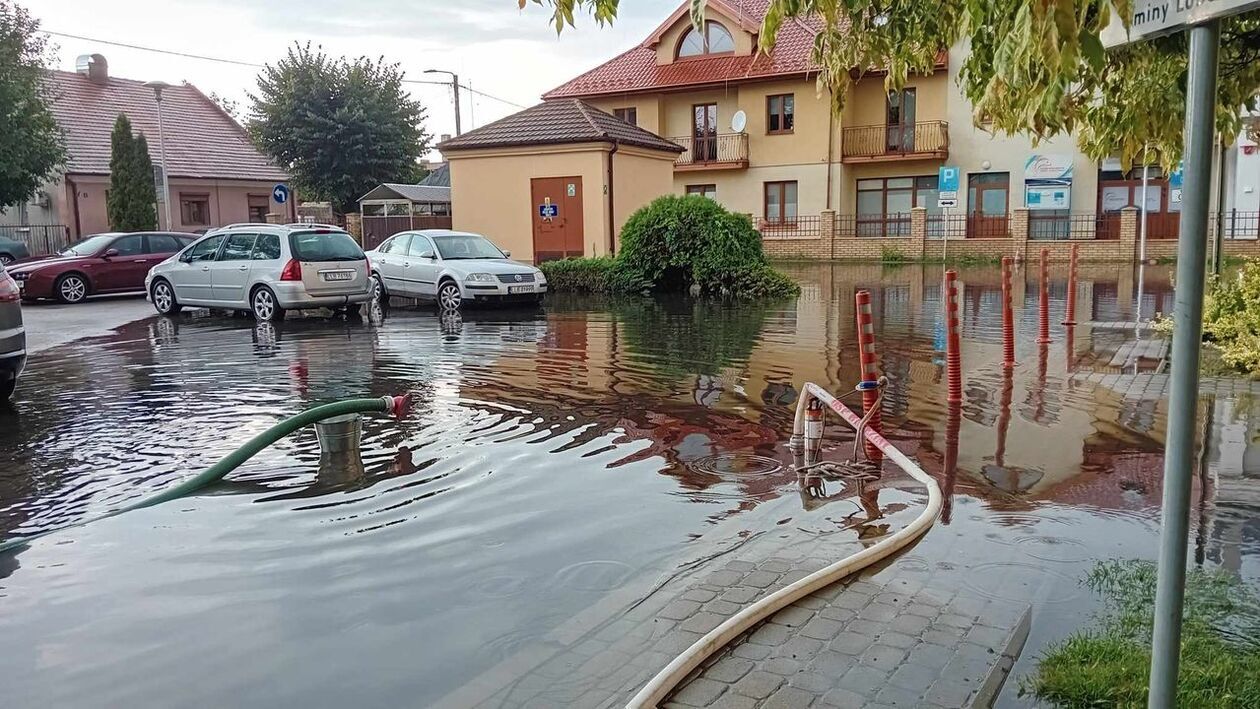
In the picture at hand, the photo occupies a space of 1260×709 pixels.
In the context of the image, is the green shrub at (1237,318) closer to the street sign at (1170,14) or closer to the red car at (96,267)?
the street sign at (1170,14)

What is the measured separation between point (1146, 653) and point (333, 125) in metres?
44.2

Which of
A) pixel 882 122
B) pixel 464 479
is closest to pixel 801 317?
pixel 464 479

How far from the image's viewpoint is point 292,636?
4.45 meters

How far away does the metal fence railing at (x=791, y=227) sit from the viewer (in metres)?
42.1

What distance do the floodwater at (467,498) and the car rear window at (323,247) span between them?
4.71 meters

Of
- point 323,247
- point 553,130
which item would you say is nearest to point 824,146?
point 553,130

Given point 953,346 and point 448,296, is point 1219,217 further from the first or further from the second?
point 448,296

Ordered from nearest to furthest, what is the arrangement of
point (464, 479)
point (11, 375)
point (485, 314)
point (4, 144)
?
point (464, 479)
point (11, 375)
point (485, 314)
point (4, 144)

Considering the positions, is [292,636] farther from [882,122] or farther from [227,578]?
[882,122]

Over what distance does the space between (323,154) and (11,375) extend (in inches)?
1440

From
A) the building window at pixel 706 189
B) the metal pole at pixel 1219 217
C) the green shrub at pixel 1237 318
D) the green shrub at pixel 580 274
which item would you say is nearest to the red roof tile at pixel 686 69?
the building window at pixel 706 189

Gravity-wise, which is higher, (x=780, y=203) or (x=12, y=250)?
(x=780, y=203)

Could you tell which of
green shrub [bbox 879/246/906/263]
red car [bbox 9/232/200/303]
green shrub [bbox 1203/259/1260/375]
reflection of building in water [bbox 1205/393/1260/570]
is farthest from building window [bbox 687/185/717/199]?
reflection of building in water [bbox 1205/393/1260/570]

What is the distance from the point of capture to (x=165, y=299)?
19.9 meters
